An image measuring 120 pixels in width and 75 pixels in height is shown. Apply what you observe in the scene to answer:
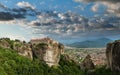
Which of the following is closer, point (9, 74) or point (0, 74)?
point (0, 74)

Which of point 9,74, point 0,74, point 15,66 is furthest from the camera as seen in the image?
point 15,66

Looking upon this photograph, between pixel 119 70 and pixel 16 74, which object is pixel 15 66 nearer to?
pixel 16 74

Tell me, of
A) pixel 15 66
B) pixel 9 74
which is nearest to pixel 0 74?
pixel 9 74

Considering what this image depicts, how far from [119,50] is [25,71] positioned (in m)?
46.7

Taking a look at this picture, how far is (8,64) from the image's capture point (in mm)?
197250

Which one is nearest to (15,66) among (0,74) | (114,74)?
(0,74)

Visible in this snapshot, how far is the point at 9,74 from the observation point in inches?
7352

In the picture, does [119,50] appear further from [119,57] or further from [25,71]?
[25,71]

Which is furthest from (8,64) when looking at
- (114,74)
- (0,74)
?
(114,74)

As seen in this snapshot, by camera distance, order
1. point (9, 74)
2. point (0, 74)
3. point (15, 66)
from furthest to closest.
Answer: point (15, 66) < point (9, 74) < point (0, 74)

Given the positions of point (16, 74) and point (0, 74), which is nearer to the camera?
point (0, 74)

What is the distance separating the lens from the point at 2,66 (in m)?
188

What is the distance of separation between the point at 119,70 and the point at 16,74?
4979 centimetres

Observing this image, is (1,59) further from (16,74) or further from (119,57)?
(119,57)
